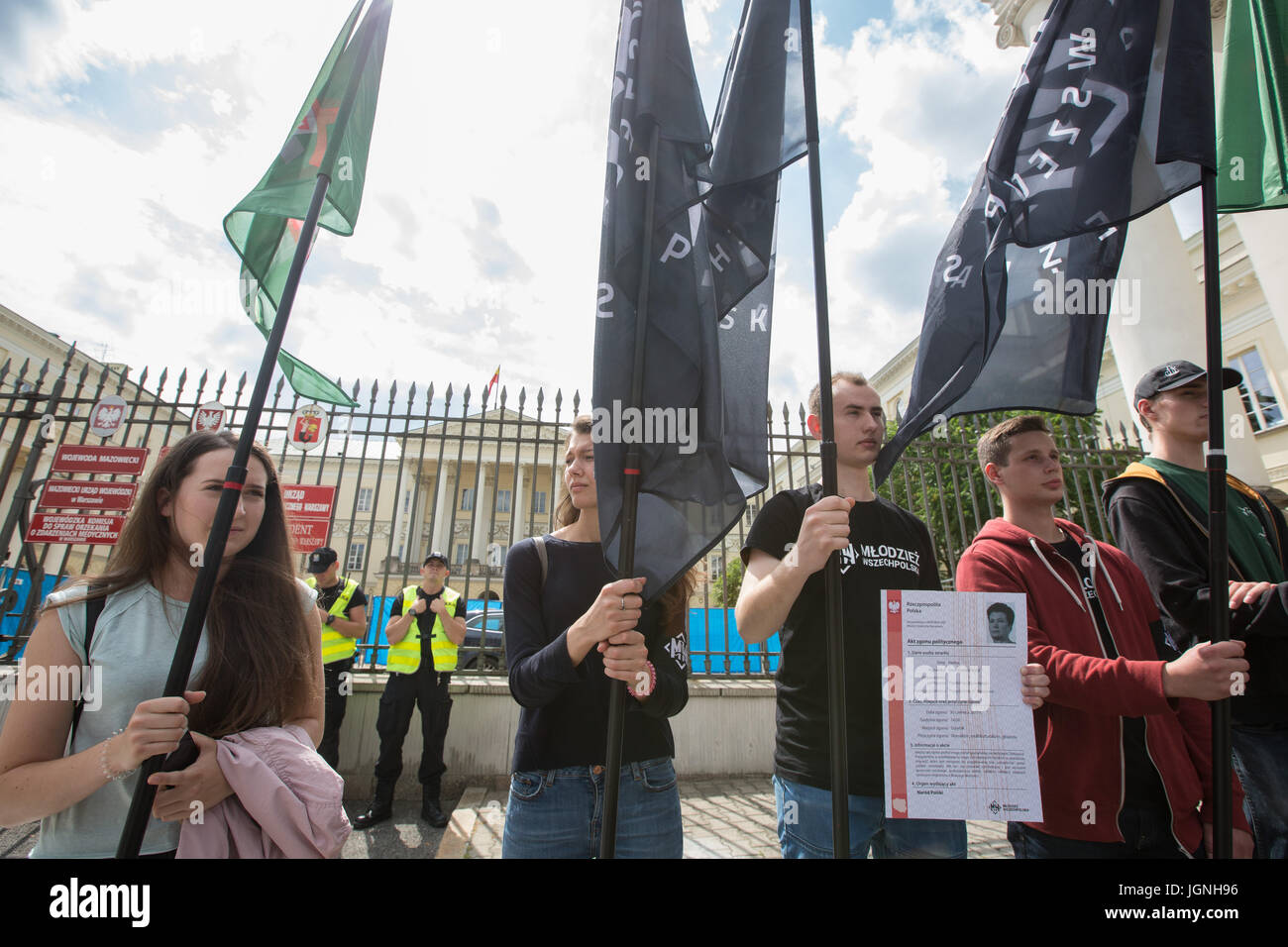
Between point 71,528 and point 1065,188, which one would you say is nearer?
point 1065,188

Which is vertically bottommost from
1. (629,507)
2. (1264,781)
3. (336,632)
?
(1264,781)

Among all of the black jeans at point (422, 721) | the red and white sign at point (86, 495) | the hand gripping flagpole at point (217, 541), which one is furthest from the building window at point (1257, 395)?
the red and white sign at point (86, 495)

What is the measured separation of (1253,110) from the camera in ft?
7.70

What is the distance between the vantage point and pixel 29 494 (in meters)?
6.25

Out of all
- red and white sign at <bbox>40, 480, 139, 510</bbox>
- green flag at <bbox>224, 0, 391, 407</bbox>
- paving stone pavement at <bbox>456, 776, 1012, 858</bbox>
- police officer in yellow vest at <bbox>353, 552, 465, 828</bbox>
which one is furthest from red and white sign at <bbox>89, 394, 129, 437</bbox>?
green flag at <bbox>224, 0, 391, 407</bbox>

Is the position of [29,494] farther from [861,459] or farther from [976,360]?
[976,360]

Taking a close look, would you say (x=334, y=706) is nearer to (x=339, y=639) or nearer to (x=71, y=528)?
(x=339, y=639)

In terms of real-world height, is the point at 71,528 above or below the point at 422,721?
above

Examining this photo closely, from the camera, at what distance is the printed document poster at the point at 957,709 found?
1.75m

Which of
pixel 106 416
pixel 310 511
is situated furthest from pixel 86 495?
pixel 310 511

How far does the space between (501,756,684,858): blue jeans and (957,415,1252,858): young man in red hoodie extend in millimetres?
1227

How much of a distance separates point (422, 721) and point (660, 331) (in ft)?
16.0

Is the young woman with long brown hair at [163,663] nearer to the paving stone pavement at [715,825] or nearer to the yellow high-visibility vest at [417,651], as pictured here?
the paving stone pavement at [715,825]

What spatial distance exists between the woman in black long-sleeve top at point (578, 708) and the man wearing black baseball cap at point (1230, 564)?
1735 mm
